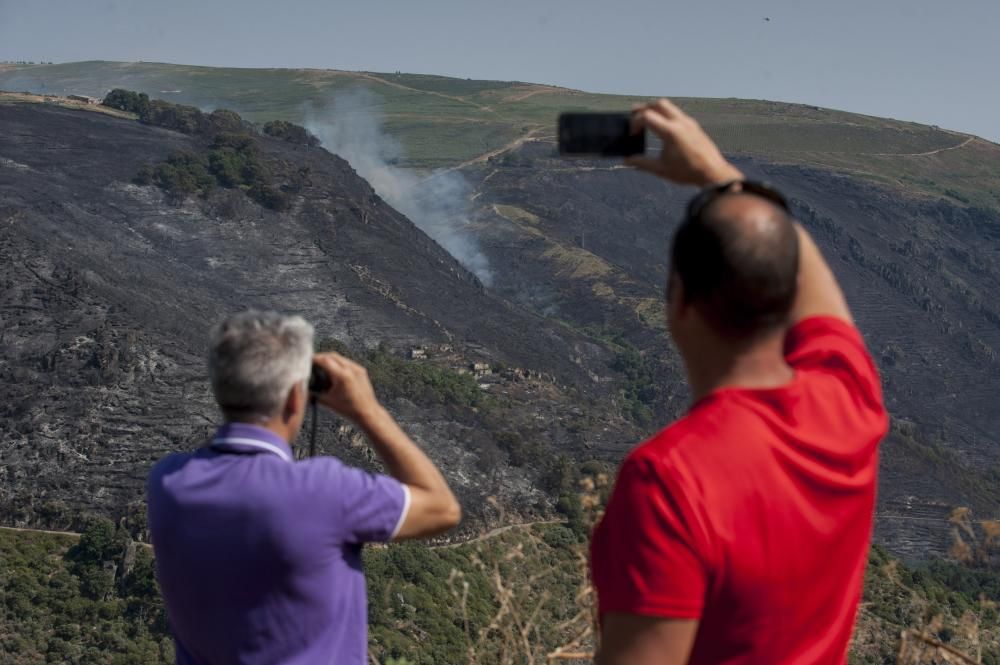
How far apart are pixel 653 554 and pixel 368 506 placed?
951 millimetres

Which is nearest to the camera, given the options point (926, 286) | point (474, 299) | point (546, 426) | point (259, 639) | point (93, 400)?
point (259, 639)

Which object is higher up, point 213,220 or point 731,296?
point 731,296

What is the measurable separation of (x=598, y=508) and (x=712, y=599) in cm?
225

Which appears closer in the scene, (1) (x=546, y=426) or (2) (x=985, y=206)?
(1) (x=546, y=426)

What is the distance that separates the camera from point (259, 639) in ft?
9.29

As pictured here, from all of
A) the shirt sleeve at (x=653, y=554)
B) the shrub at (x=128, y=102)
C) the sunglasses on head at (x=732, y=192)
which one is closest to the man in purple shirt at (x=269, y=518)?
the shirt sleeve at (x=653, y=554)

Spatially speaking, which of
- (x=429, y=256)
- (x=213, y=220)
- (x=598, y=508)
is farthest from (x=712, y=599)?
(x=429, y=256)

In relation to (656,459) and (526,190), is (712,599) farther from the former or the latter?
(526,190)

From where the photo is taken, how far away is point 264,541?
2736 mm

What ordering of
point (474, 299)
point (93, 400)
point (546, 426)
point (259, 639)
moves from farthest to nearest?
1. point (474, 299)
2. point (546, 426)
3. point (93, 400)
4. point (259, 639)

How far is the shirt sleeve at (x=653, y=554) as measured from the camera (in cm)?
202

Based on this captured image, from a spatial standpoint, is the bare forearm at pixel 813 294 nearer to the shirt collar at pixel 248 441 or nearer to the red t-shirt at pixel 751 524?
the red t-shirt at pixel 751 524

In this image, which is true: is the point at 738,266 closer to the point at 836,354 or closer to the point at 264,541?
the point at 836,354

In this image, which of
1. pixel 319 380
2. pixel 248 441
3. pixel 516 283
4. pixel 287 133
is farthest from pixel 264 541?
pixel 516 283
